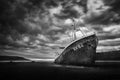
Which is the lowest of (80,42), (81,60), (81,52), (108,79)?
(108,79)

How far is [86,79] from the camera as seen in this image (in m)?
20.6

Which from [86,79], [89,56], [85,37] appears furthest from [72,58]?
[86,79]

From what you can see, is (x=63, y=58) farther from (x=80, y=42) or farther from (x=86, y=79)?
(x=86, y=79)

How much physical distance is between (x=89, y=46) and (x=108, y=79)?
67.4 feet

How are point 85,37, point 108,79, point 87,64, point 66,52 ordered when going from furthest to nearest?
1. point 66,52
2. point 87,64
3. point 85,37
4. point 108,79

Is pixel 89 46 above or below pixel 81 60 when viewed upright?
above

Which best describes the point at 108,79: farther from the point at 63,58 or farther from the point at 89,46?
the point at 63,58

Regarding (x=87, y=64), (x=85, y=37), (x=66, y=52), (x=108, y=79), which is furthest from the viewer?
(x=66, y=52)

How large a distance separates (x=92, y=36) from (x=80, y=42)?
4.93 metres

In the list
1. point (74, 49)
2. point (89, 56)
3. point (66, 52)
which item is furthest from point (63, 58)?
point (89, 56)

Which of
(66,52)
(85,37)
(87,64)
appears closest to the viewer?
(85,37)

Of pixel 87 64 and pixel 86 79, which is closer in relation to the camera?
pixel 86 79

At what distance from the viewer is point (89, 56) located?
1604 inches

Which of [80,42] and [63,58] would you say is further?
[63,58]
